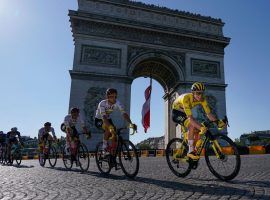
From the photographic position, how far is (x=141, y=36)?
25688mm

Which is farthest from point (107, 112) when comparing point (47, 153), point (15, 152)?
point (15, 152)

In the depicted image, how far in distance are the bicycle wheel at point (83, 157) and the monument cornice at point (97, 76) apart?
15.7 metres

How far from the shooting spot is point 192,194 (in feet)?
11.6

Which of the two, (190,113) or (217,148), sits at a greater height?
(190,113)

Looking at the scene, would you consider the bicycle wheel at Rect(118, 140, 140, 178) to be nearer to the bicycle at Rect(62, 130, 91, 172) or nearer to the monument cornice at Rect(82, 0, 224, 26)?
the bicycle at Rect(62, 130, 91, 172)

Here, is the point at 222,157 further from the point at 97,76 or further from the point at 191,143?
the point at 97,76

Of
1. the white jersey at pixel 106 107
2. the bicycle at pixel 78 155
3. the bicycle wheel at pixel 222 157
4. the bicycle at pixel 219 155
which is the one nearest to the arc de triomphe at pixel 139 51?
the bicycle at pixel 78 155

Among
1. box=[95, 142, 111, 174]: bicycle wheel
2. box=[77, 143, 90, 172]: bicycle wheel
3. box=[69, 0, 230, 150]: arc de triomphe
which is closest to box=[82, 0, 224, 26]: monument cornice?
box=[69, 0, 230, 150]: arc de triomphe

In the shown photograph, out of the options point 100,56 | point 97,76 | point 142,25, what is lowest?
point 97,76

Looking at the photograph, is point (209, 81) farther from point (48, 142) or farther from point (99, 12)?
point (48, 142)

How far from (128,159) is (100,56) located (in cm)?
1901

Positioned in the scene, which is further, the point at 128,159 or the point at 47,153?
the point at 47,153

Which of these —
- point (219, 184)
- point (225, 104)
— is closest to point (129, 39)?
point (225, 104)

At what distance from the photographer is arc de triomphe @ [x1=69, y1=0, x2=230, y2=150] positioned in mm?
23031
